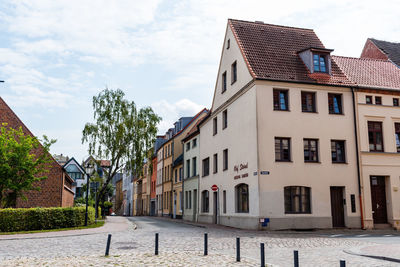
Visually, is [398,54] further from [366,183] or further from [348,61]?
[366,183]

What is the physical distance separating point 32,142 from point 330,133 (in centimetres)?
1935

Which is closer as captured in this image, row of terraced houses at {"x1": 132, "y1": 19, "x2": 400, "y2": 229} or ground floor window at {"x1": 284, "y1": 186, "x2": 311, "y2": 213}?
ground floor window at {"x1": 284, "y1": 186, "x2": 311, "y2": 213}

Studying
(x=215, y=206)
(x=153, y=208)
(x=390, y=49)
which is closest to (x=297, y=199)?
(x=215, y=206)

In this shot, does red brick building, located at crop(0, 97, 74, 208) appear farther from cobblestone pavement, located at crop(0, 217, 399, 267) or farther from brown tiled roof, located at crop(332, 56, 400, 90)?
brown tiled roof, located at crop(332, 56, 400, 90)

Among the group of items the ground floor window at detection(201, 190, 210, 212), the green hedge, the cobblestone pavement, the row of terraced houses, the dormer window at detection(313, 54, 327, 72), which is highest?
the dormer window at detection(313, 54, 327, 72)

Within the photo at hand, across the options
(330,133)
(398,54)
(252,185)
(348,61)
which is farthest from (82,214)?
(398,54)

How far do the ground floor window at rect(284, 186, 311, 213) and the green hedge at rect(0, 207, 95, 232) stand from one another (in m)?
13.0

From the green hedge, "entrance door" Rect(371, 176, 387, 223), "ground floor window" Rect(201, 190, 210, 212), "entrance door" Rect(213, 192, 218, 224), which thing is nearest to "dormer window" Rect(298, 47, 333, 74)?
"entrance door" Rect(371, 176, 387, 223)

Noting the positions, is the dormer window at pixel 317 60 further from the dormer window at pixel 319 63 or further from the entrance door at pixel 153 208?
the entrance door at pixel 153 208

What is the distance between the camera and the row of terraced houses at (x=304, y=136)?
22500mm

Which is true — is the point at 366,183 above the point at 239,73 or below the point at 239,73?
below

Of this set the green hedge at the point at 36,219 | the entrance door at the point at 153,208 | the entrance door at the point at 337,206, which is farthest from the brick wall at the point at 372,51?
the entrance door at the point at 153,208

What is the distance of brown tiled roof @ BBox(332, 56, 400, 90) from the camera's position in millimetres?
25719

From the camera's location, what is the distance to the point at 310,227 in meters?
22.0
